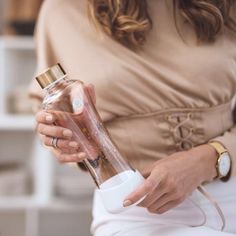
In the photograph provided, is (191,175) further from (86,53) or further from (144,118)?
(86,53)

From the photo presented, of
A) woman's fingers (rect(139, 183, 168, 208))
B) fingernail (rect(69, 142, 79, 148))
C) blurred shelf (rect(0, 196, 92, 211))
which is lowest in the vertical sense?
blurred shelf (rect(0, 196, 92, 211))

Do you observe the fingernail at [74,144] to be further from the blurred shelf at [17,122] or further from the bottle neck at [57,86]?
the blurred shelf at [17,122]

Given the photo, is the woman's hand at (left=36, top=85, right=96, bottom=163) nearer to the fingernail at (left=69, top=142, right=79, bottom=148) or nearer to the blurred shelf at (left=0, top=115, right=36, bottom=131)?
the fingernail at (left=69, top=142, right=79, bottom=148)

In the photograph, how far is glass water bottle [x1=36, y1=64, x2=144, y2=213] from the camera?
762 mm

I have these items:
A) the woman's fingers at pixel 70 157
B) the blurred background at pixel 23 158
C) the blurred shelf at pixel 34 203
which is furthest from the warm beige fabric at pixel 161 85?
the blurred shelf at pixel 34 203

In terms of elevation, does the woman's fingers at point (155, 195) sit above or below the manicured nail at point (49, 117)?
below

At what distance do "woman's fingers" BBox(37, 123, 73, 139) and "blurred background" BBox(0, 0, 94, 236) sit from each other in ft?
3.68

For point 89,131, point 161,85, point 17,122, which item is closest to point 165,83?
point 161,85

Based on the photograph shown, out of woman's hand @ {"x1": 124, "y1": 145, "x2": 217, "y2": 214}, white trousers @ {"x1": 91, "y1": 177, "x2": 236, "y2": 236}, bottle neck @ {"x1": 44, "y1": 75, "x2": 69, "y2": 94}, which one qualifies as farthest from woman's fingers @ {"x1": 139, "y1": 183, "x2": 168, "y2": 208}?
bottle neck @ {"x1": 44, "y1": 75, "x2": 69, "y2": 94}

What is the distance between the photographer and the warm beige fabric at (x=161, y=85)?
949mm

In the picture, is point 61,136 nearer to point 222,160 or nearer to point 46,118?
point 46,118

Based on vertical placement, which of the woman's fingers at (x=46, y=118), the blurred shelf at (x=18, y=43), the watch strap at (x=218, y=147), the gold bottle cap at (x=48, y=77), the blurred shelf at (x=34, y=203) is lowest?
the blurred shelf at (x=34, y=203)

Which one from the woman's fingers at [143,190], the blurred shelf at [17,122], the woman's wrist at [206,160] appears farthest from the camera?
the blurred shelf at [17,122]

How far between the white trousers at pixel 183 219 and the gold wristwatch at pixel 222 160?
5 cm
